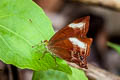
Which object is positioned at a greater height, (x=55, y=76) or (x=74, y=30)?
(x=74, y=30)

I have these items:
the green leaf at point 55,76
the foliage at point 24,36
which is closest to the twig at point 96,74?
the green leaf at point 55,76

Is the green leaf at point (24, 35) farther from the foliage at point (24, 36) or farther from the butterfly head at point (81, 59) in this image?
the butterfly head at point (81, 59)

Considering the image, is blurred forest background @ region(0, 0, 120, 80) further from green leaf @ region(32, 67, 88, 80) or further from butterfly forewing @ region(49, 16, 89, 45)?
butterfly forewing @ region(49, 16, 89, 45)

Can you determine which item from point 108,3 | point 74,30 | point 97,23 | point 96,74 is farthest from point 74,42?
point 97,23

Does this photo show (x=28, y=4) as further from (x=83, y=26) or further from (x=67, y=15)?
(x=67, y=15)

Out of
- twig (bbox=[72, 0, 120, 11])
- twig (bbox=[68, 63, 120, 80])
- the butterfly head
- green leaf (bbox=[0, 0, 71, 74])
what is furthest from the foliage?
twig (bbox=[72, 0, 120, 11])

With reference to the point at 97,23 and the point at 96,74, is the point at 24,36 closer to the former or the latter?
the point at 96,74

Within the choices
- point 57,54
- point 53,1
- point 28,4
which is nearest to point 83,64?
point 57,54
